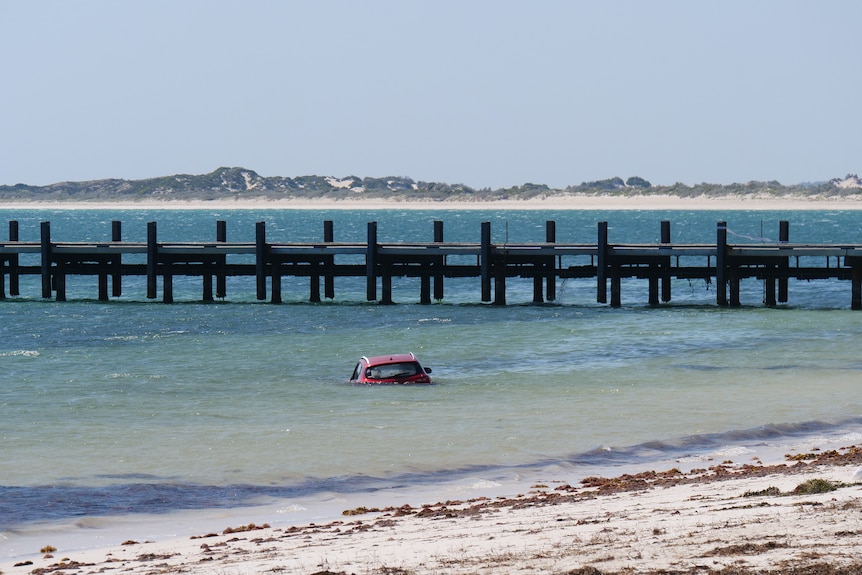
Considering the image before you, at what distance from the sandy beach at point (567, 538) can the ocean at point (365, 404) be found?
5.74 ft

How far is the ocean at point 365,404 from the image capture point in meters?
18.7

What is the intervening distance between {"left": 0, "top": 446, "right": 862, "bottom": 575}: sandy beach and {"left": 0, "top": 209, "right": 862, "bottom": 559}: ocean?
68.8 inches

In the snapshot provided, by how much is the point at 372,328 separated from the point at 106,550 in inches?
1114

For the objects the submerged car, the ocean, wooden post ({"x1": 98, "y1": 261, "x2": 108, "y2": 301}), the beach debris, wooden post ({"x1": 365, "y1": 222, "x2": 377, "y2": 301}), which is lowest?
the ocean

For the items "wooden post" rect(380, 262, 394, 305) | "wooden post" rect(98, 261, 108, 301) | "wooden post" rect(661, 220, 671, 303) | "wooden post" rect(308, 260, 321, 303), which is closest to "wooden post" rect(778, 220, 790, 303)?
"wooden post" rect(661, 220, 671, 303)

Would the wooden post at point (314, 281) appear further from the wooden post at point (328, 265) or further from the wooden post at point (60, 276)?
the wooden post at point (60, 276)

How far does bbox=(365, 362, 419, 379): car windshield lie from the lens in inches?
1137

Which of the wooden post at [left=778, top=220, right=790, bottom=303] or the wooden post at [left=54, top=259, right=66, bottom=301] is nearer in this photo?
the wooden post at [left=778, top=220, right=790, bottom=303]

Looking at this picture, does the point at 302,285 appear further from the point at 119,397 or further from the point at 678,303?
the point at 119,397

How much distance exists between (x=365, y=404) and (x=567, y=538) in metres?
13.7

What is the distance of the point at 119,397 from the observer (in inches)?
1104

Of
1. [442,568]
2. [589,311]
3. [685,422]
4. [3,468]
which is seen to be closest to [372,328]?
[589,311]

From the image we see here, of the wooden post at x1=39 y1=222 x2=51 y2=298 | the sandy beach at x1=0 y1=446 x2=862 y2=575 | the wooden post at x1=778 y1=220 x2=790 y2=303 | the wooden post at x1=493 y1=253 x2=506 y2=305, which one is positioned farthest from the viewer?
the wooden post at x1=39 y1=222 x2=51 y2=298

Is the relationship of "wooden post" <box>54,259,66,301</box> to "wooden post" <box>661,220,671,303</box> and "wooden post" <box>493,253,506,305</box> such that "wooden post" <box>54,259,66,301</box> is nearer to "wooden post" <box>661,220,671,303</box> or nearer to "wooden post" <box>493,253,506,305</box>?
"wooden post" <box>493,253,506,305</box>
